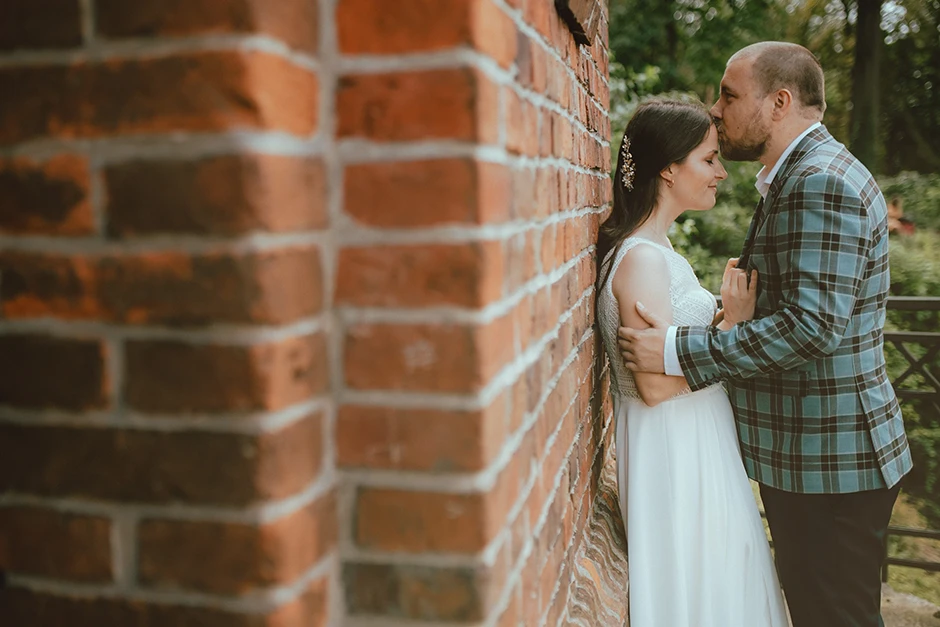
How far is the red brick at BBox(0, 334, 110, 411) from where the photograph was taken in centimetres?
82

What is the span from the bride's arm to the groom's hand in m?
0.02

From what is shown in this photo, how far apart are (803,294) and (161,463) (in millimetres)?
2058

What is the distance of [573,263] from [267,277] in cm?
122

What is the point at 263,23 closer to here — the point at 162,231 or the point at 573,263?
the point at 162,231

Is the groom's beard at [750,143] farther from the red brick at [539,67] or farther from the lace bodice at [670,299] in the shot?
the red brick at [539,67]

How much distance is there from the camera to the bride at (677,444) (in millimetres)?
2482

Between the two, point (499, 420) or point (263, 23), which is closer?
point (263, 23)

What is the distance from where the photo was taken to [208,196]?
0.77 m

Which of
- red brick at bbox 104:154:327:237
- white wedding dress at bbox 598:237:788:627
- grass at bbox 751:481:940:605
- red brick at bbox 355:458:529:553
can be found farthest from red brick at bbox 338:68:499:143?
grass at bbox 751:481:940:605

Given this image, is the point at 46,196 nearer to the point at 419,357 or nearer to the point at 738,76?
the point at 419,357


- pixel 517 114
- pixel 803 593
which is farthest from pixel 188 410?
pixel 803 593

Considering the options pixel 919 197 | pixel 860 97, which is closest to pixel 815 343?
pixel 860 97

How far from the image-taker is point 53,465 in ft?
2.77

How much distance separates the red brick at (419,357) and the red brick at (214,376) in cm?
8
